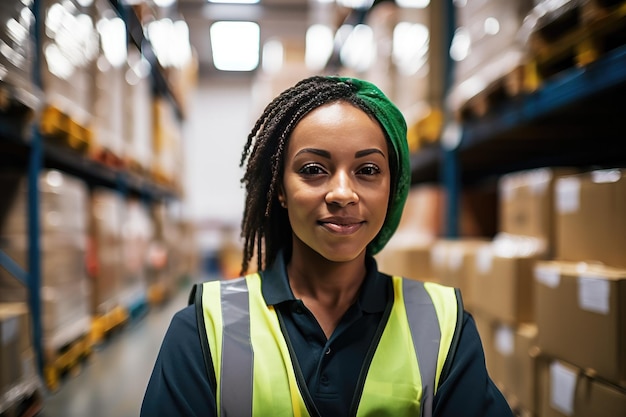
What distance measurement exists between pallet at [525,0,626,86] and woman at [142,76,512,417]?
1106 mm

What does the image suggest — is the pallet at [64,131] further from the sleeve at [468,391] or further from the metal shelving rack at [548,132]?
the sleeve at [468,391]

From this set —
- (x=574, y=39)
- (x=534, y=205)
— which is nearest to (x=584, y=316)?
(x=534, y=205)

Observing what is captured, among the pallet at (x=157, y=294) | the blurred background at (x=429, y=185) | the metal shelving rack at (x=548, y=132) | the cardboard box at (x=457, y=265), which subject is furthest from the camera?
the pallet at (x=157, y=294)

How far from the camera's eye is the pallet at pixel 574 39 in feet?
6.02

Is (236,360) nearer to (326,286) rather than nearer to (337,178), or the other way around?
(326,286)

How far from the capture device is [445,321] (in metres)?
1.27

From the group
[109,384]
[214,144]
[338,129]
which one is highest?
[214,144]

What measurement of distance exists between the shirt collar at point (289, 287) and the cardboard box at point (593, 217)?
38.1 inches

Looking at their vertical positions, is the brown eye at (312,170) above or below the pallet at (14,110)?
below

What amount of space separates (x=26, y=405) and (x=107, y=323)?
5.98 ft

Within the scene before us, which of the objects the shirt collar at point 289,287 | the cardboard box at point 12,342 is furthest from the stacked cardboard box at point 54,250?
the shirt collar at point 289,287

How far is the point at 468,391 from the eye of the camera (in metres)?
1.17

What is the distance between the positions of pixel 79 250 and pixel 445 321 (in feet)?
10.4

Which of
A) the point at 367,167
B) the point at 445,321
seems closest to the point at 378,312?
the point at 445,321
